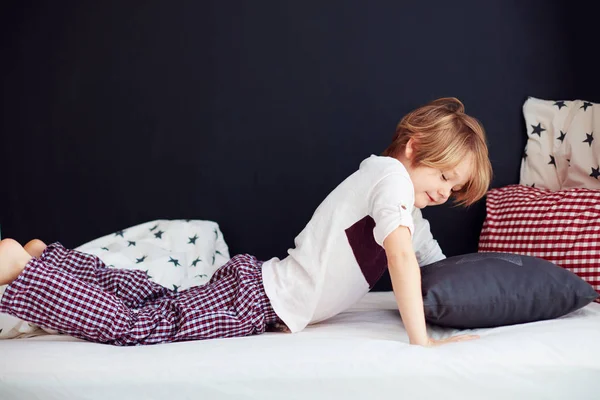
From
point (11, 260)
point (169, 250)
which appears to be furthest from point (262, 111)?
point (11, 260)

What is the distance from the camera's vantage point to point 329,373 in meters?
1.32

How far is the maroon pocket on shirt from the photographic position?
1.61m

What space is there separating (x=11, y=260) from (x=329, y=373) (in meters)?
0.74

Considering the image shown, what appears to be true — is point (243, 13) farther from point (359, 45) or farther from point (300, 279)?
point (300, 279)

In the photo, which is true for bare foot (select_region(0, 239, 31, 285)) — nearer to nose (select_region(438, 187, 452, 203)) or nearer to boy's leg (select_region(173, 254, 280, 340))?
boy's leg (select_region(173, 254, 280, 340))

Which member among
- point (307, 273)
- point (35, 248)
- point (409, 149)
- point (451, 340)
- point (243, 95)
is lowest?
point (451, 340)

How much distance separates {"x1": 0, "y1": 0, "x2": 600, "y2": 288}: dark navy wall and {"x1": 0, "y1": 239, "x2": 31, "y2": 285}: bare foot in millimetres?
980

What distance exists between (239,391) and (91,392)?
0.93ft

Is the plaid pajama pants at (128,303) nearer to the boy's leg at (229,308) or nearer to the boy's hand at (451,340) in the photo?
the boy's leg at (229,308)

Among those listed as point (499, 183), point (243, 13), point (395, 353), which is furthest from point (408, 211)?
point (243, 13)

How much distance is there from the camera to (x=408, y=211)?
1505mm

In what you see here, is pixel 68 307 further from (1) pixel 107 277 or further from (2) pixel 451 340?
(2) pixel 451 340

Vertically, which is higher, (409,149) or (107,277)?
(409,149)

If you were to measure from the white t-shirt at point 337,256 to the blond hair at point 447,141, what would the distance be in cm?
9
